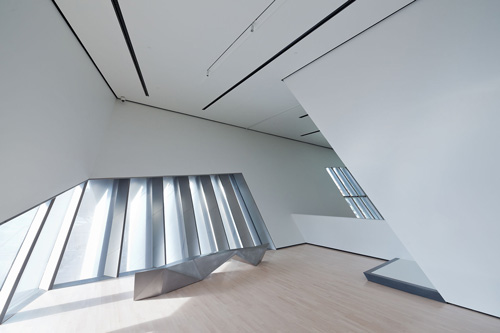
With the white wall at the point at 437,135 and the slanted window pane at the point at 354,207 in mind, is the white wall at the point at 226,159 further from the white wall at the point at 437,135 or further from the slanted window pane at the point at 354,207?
the white wall at the point at 437,135

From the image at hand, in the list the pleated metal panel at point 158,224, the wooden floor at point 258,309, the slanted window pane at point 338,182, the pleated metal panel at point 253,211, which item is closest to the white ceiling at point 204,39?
the pleated metal panel at point 158,224

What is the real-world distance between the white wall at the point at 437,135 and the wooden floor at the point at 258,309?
0.63 meters

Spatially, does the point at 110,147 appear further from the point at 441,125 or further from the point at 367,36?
the point at 441,125

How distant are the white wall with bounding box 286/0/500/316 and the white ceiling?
2.46 feet

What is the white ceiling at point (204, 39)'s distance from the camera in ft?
8.02

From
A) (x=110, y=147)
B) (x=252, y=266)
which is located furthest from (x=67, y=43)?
(x=252, y=266)

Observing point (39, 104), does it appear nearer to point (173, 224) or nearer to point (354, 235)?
point (173, 224)

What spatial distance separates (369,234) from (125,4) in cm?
623

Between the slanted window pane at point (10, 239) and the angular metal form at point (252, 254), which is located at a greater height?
the slanted window pane at point (10, 239)

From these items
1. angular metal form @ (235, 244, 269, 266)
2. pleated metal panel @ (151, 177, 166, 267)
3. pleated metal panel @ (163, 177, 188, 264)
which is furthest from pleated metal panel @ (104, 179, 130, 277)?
angular metal form @ (235, 244, 269, 266)

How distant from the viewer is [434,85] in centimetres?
221

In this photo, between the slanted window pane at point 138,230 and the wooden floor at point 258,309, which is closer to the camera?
the wooden floor at point 258,309

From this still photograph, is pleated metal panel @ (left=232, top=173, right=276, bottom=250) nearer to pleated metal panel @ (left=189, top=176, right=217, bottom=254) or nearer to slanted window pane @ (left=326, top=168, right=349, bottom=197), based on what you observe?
pleated metal panel @ (left=189, top=176, right=217, bottom=254)

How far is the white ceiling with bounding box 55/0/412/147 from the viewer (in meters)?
2.44
